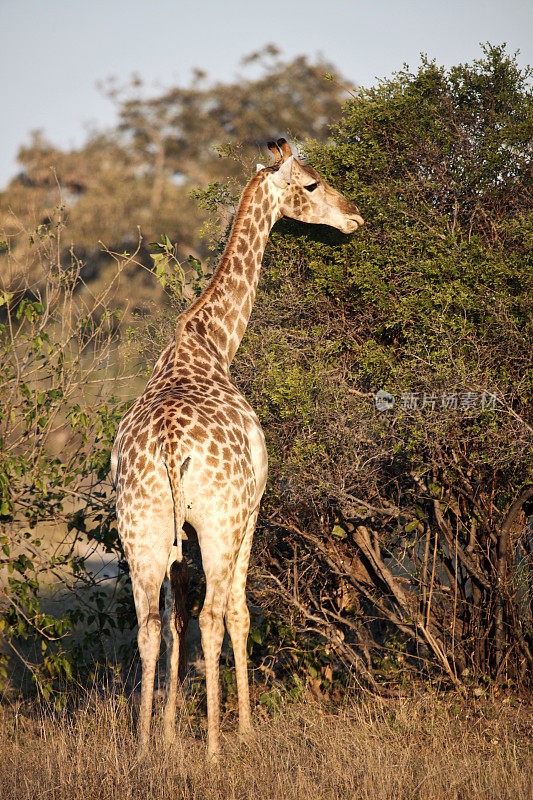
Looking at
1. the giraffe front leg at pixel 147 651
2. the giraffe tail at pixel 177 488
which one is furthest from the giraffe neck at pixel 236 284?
the giraffe front leg at pixel 147 651

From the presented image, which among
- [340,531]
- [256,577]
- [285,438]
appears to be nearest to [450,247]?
[285,438]

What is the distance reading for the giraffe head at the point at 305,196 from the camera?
19.6 ft

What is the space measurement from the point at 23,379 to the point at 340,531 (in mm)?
3281

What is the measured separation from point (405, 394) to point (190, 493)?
1742mm

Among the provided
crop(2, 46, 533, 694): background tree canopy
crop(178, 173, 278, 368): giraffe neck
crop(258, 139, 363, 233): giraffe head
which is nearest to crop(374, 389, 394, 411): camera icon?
crop(2, 46, 533, 694): background tree canopy

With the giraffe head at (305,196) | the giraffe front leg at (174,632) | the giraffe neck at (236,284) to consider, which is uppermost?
the giraffe head at (305,196)

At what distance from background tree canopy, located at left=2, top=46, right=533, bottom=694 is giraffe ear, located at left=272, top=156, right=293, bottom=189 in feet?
1.76

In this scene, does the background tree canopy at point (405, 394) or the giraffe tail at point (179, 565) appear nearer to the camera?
the giraffe tail at point (179, 565)

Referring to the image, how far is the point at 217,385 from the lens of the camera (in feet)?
17.2

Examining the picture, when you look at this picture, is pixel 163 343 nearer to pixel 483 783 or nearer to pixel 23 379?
pixel 23 379

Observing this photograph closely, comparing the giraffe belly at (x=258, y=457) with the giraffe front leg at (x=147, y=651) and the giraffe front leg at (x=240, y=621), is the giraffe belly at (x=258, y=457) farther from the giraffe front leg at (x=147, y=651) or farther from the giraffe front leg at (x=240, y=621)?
the giraffe front leg at (x=147, y=651)

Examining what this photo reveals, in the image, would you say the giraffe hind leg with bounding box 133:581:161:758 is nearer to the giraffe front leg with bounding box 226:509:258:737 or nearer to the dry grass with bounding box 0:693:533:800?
the dry grass with bounding box 0:693:533:800

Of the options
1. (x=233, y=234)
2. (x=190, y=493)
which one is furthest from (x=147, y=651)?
(x=233, y=234)

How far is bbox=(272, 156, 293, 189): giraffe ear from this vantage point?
598 centimetres
